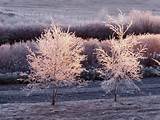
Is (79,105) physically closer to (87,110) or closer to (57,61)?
(87,110)

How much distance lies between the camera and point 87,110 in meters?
19.6

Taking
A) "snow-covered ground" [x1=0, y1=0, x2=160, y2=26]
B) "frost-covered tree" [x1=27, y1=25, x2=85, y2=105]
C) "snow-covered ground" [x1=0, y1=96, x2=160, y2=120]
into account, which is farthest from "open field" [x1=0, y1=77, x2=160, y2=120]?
"snow-covered ground" [x1=0, y1=0, x2=160, y2=26]

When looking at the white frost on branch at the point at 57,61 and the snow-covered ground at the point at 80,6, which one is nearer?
the white frost on branch at the point at 57,61

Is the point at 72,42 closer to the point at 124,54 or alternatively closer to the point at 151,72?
the point at 124,54

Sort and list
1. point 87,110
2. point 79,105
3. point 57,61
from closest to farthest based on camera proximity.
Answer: point 87,110 < point 57,61 < point 79,105

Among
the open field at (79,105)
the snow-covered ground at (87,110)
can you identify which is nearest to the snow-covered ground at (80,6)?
the open field at (79,105)

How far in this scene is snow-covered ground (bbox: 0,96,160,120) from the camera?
18766 millimetres

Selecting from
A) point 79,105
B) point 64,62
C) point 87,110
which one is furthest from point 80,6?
point 87,110

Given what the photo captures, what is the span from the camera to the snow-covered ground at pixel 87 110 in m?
18.8

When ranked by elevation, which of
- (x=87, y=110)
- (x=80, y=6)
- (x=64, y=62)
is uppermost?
(x=80, y=6)

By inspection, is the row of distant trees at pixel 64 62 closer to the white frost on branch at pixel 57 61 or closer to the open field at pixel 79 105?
the white frost on branch at pixel 57 61

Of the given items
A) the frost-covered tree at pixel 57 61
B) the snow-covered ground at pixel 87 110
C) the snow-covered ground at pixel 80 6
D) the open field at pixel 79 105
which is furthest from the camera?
the snow-covered ground at pixel 80 6

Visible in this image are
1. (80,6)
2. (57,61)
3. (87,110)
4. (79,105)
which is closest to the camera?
(87,110)

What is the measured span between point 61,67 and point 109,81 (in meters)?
1.94
